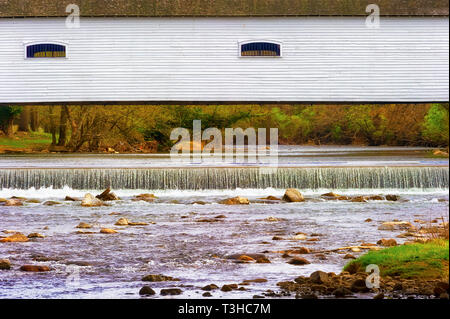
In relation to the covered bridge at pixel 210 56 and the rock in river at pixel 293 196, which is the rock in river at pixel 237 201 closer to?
the rock in river at pixel 293 196

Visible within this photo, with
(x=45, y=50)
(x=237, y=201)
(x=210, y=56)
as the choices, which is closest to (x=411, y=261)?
(x=237, y=201)

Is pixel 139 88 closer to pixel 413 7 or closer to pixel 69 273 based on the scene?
pixel 413 7

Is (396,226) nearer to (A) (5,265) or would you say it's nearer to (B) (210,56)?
(A) (5,265)

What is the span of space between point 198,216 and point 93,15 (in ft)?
18.0

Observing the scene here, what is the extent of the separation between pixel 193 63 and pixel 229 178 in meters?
2.43

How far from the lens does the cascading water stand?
14.7 meters

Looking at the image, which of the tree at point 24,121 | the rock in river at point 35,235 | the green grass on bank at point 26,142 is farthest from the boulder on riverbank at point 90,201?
the tree at point 24,121

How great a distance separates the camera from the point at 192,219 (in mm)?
11391

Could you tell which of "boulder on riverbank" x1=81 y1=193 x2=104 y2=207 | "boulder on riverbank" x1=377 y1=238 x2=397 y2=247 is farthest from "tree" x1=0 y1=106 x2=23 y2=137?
"boulder on riverbank" x1=377 y1=238 x2=397 y2=247

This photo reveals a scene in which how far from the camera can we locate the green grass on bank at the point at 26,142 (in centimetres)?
2423

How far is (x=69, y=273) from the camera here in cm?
734

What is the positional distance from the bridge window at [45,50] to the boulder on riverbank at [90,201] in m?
3.38

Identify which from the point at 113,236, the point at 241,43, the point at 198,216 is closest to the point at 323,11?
the point at 241,43

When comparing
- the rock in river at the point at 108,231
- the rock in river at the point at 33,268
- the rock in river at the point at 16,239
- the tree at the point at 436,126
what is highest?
the tree at the point at 436,126
